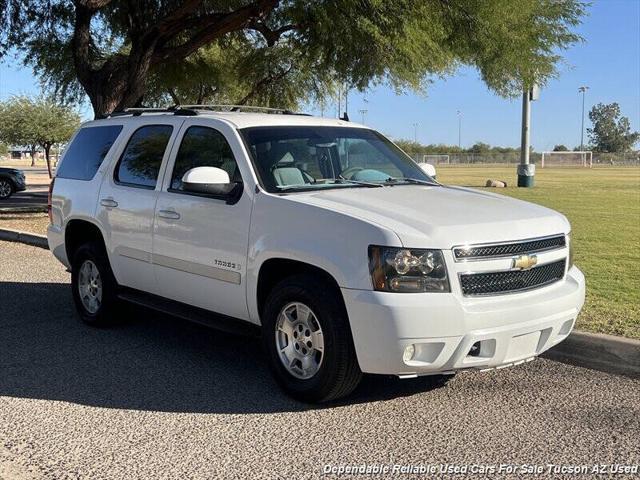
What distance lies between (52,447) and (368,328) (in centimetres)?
195

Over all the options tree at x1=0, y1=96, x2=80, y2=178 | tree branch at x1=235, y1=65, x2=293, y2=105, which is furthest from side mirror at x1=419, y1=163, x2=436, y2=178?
tree at x1=0, y1=96, x2=80, y2=178

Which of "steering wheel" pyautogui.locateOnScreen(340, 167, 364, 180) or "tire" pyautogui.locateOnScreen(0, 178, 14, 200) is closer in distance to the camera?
"steering wheel" pyautogui.locateOnScreen(340, 167, 364, 180)

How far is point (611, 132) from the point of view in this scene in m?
155

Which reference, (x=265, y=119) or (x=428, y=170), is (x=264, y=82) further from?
(x=265, y=119)

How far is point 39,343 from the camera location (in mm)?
6188

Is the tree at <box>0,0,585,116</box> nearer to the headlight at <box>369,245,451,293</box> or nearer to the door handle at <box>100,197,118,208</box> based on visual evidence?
the door handle at <box>100,197,118,208</box>

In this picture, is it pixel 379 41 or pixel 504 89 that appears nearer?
pixel 379 41

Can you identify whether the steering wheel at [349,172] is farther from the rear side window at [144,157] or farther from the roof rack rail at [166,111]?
the rear side window at [144,157]

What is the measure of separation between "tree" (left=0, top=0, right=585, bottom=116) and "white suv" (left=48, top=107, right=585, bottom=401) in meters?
7.31

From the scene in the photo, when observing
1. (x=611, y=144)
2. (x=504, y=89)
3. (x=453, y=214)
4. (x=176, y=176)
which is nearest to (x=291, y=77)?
(x=504, y=89)

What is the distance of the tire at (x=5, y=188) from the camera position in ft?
81.5

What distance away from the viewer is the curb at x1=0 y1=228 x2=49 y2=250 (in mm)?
12016

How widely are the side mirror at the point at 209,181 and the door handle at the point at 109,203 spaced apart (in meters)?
1.34

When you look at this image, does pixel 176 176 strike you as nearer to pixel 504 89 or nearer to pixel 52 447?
pixel 52 447
